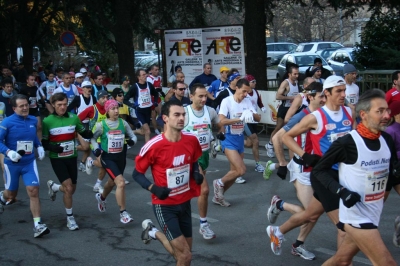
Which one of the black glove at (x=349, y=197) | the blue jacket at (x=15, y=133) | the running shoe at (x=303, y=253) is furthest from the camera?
the blue jacket at (x=15, y=133)

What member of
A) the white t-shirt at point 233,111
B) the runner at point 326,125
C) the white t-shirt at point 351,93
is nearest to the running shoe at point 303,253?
the runner at point 326,125

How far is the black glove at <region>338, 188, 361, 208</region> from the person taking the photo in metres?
4.68

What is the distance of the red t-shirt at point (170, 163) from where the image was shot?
5.82 meters

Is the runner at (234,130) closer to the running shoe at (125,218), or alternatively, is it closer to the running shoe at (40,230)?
the running shoe at (125,218)

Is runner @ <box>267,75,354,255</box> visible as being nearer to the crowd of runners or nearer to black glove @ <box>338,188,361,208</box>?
the crowd of runners

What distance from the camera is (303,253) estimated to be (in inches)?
268

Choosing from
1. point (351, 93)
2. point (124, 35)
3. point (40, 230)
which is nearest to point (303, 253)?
point (40, 230)

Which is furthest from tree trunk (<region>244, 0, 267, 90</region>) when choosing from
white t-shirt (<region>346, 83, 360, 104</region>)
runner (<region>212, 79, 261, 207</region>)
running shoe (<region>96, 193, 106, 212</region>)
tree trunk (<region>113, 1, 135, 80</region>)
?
running shoe (<region>96, 193, 106, 212</region>)

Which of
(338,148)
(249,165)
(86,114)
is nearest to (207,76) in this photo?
(249,165)

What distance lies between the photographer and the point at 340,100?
6.11 meters

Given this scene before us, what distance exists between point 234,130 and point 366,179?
4362 millimetres

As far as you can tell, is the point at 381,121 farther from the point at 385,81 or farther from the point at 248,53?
the point at 248,53

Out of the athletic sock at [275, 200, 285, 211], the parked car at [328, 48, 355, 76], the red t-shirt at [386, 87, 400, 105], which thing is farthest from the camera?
the parked car at [328, 48, 355, 76]

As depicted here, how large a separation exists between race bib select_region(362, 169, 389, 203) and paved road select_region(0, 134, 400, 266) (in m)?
1.89
